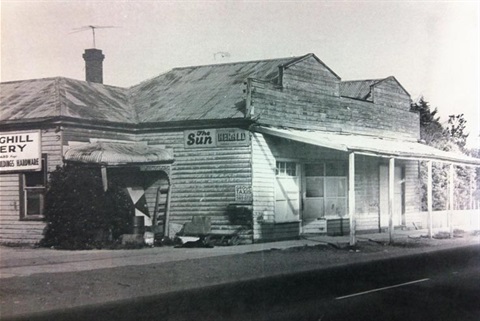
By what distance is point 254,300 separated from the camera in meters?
10.2

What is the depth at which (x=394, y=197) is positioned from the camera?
89.0 ft

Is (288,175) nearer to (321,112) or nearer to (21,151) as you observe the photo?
(321,112)

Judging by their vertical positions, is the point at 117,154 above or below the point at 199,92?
below

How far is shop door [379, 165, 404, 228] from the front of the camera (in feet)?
84.8

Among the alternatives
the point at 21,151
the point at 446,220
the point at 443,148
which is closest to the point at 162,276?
the point at 21,151

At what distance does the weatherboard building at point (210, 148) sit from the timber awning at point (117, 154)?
39 mm

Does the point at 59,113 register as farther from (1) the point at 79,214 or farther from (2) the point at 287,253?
(2) the point at 287,253

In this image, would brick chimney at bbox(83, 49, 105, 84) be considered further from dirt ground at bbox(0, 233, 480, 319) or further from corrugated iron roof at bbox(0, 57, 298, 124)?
dirt ground at bbox(0, 233, 480, 319)

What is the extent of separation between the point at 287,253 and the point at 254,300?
7.24m

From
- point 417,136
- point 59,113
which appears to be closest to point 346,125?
point 417,136

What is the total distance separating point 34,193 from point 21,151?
1321 millimetres

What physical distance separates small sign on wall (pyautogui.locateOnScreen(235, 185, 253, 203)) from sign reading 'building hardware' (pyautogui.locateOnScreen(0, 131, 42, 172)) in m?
5.87

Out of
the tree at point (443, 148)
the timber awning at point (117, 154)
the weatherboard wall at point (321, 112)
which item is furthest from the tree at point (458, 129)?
the timber awning at point (117, 154)

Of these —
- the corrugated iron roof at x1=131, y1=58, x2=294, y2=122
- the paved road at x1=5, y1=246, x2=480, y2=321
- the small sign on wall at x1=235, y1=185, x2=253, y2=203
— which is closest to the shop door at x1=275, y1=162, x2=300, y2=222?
the small sign on wall at x1=235, y1=185, x2=253, y2=203
